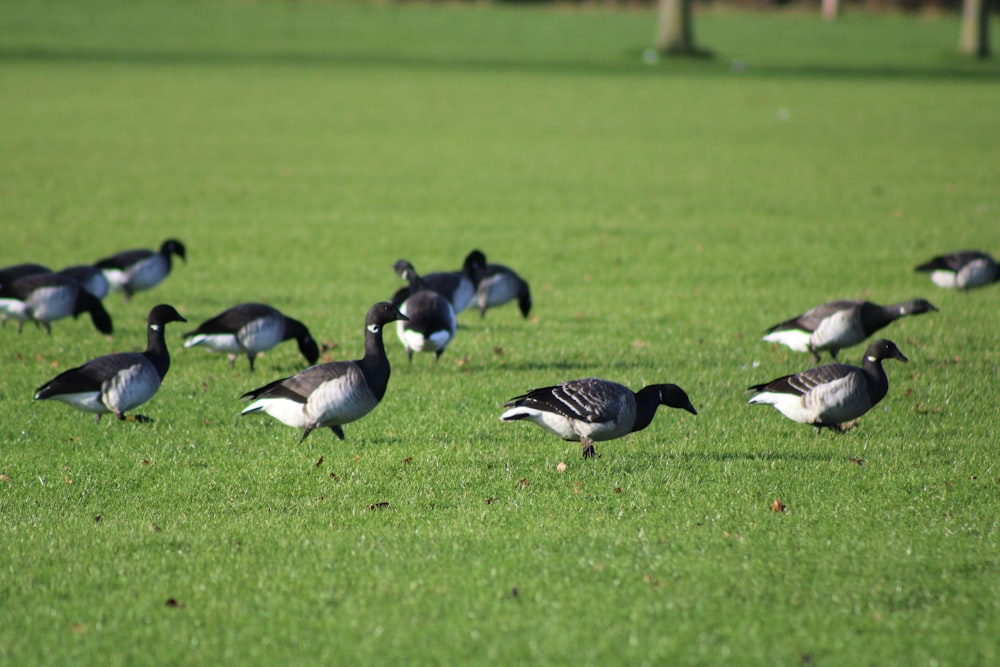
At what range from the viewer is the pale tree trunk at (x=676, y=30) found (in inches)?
2714

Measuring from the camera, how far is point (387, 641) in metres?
6.52

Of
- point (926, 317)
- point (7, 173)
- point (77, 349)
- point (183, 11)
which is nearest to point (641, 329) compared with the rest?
point (926, 317)

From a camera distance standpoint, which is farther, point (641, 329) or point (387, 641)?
point (641, 329)

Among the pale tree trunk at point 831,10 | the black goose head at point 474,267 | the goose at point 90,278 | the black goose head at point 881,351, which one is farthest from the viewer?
the pale tree trunk at point 831,10

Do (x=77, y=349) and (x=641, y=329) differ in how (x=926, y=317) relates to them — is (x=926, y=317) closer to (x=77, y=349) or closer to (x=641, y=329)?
(x=641, y=329)

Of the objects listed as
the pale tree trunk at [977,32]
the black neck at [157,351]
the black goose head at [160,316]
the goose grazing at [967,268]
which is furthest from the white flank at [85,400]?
the pale tree trunk at [977,32]

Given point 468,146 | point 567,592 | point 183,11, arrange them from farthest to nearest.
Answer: point 183,11 < point 468,146 < point 567,592

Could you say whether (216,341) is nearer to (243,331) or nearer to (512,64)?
(243,331)

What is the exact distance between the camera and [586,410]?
30.3 ft

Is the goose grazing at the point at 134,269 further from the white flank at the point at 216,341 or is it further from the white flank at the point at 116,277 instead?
the white flank at the point at 216,341

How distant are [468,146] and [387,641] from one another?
32.4 m

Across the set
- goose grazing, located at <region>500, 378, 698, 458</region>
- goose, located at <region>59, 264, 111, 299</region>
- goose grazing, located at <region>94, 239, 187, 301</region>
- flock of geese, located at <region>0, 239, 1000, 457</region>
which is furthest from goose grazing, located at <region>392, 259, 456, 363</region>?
goose grazing, located at <region>94, 239, 187, 301</region>

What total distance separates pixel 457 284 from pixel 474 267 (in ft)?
2.81

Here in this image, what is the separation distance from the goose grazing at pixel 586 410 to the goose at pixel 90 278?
8146 mm
